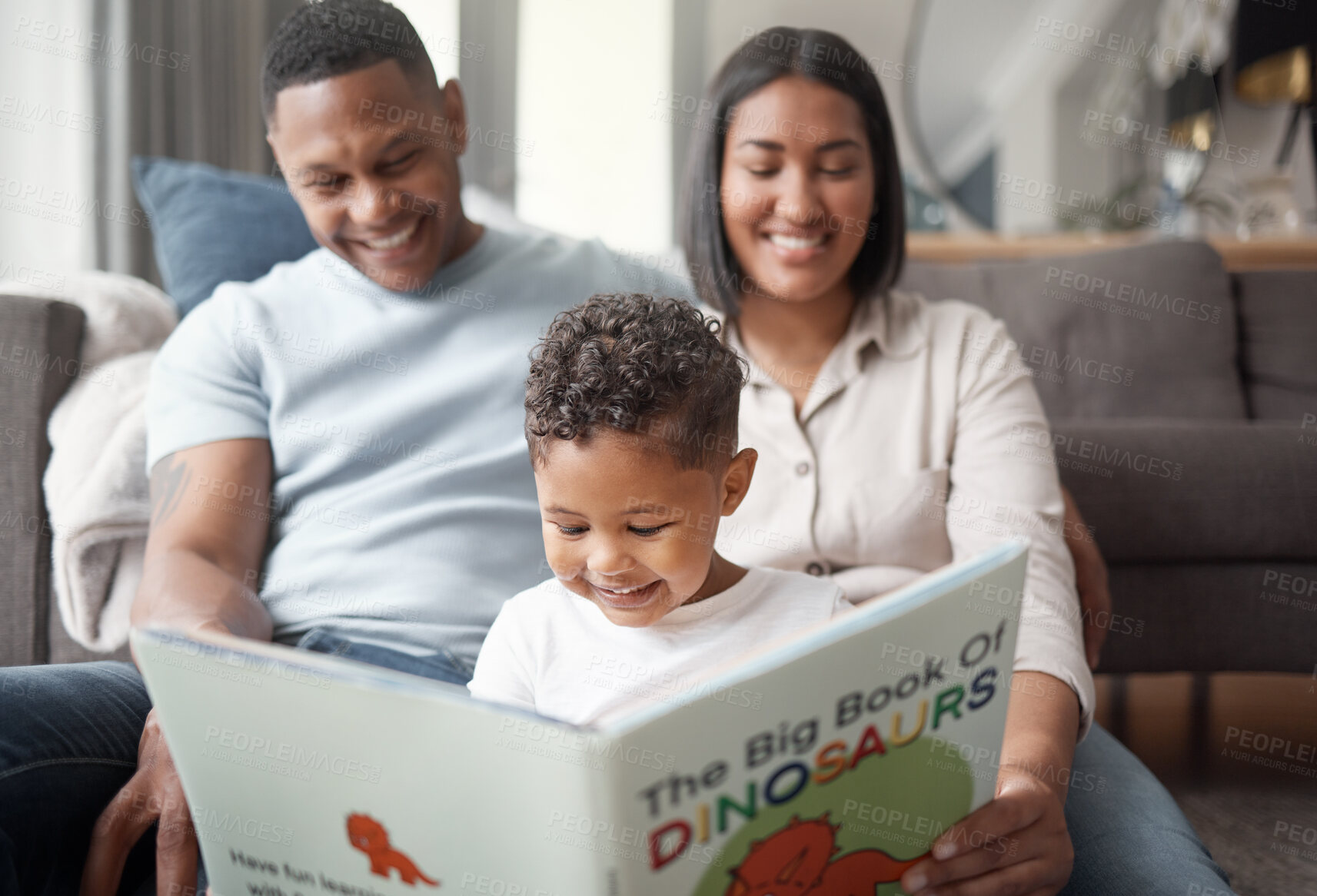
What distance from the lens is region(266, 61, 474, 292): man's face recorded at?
85 centimetres

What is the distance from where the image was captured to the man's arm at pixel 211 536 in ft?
2.72

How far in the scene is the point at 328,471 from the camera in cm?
95

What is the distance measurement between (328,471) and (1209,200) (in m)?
2.89

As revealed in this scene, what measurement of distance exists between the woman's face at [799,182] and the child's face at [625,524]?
370mm

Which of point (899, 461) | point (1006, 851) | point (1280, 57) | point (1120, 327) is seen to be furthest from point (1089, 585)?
point (1280, 57)

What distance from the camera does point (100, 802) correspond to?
707 millimetres

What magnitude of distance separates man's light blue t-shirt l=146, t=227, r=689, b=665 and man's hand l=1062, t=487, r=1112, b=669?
57 centimetres

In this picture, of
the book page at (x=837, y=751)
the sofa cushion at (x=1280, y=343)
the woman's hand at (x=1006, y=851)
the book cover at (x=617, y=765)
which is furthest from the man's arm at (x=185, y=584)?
the sofa cushion at (x=1280, y=343)

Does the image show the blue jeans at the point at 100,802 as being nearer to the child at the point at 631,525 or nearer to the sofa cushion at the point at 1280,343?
the child at the point at 631,525

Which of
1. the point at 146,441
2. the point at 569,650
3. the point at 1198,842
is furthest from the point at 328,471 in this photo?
the point at 1198,842

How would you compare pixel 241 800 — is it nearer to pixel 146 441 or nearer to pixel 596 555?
pixel 596 555

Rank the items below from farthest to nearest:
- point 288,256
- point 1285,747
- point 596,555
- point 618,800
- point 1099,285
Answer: point 1099,285
point 1285,747
point 288,256
point 596,555
point 618,800

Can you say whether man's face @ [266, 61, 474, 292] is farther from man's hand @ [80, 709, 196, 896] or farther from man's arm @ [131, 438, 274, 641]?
man's hand @ [80, 709, 196, 896]

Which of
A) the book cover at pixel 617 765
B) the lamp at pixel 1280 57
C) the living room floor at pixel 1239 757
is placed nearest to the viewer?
the book cover at pixel 617 765
